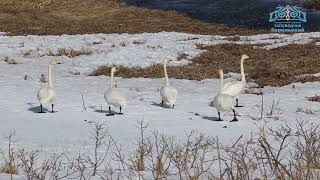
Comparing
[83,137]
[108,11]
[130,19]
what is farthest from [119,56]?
[108,11]

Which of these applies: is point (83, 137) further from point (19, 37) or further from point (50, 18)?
point (50, 18)

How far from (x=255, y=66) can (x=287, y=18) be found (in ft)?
81.3

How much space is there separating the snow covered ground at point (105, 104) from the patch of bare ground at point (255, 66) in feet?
2.95

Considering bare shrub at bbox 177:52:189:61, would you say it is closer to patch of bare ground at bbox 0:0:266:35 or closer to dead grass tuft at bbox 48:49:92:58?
dead grass tuft at bbox 48:49:92:58

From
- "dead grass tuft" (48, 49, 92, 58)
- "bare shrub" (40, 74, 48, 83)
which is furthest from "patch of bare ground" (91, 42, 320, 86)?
"dead grass tuft" (48, 49, 92, 58)

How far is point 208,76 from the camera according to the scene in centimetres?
2056

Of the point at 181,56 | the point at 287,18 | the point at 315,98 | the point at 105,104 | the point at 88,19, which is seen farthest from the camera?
the point at 88,19

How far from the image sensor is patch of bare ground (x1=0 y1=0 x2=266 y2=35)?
39.5m

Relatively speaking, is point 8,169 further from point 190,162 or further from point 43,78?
point 43,78

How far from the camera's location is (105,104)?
15.0 meters

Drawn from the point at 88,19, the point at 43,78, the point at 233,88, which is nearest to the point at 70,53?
the point at 43,78

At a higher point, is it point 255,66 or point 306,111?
point 255,66

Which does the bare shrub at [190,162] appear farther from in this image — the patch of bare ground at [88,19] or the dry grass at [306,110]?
the patch of bare ground at [88,19]

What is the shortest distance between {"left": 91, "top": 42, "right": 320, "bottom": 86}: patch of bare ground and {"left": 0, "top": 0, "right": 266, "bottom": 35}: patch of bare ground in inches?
401
